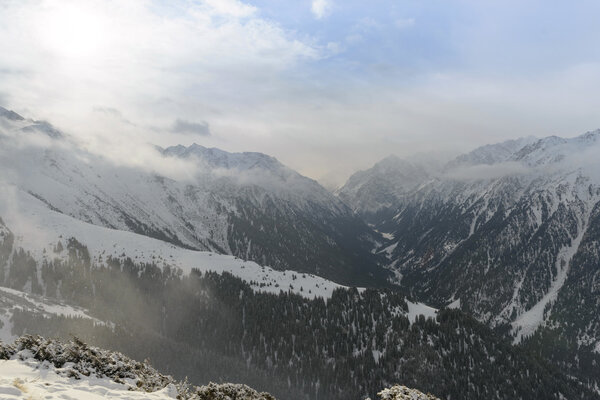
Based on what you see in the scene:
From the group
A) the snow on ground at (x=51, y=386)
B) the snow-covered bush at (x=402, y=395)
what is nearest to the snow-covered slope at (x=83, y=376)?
the snow on ground at (x=51, y=386)

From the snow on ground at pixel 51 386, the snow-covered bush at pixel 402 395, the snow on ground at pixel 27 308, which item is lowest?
the snow on ground at pixel 27 308

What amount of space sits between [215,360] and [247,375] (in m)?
16.3

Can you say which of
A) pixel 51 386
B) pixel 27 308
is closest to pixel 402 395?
pixel 51 386

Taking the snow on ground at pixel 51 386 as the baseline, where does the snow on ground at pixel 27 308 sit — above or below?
below

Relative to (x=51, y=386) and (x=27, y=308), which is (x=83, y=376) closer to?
(x=51, y=386)

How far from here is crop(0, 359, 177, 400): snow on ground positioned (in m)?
23.5

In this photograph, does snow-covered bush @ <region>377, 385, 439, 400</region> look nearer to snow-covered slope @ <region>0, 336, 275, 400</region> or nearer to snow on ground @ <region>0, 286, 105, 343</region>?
snow-covered slope @ <region>0, 336, 275, 400</region>

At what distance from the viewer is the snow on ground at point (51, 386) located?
23500mm

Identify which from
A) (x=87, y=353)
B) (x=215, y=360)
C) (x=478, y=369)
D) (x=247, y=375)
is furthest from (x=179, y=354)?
(x=87, y=353)

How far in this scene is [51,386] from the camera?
25.5 m

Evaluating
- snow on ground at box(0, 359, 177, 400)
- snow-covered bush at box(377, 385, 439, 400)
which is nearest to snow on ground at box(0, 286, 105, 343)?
snow on ground at box(0, 359, 177, 400)

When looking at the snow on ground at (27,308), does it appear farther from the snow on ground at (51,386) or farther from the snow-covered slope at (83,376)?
the snow on ground at (51,386)

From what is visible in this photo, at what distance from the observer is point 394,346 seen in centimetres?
19975

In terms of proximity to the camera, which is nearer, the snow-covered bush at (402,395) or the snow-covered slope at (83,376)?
the snow-covered slope at (83,376)
